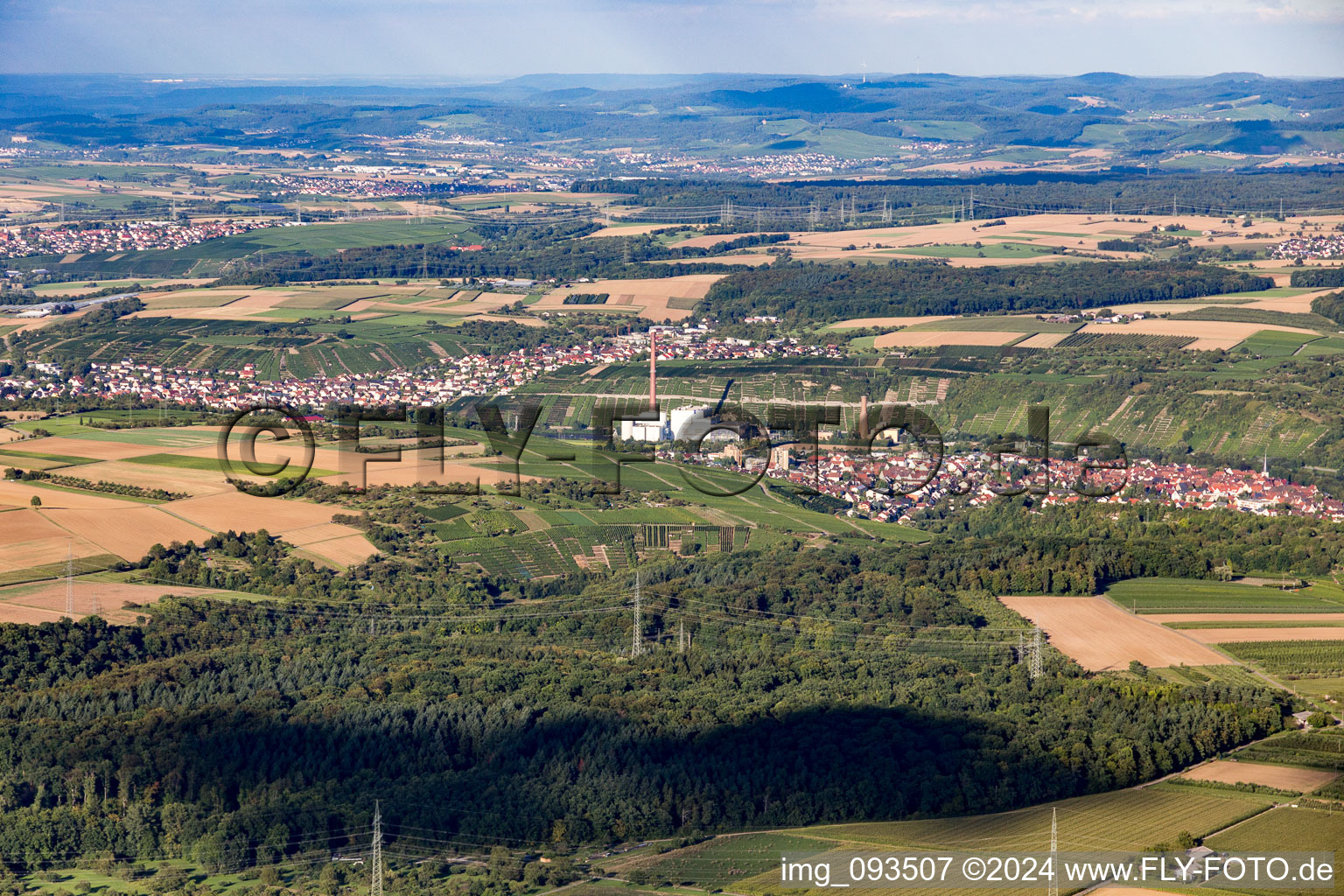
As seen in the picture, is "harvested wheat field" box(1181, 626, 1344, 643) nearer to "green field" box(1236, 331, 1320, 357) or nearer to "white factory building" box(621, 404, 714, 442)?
"white factory building" box(621, 404, 714, 442)

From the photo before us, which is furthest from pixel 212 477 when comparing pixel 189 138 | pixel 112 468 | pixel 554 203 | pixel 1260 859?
pixel 189 138

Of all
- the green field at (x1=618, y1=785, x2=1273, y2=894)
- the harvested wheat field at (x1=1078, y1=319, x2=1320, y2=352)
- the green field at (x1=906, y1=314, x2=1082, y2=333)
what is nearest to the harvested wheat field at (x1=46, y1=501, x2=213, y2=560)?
the green field at (x1=618, y1=785, x2=1273, y2=894)

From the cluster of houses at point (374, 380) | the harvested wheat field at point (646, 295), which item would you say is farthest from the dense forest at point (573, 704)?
the harvested wheat field at point (646, 295)

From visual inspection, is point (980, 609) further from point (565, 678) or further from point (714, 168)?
point (714, 168)

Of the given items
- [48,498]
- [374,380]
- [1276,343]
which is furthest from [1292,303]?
[48,498]

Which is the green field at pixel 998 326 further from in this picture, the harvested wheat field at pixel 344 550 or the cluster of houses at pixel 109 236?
the cluster of houses at pixel 109 236
